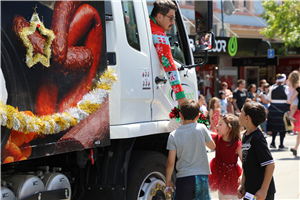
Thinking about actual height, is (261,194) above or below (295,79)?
below

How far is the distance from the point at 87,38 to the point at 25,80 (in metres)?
0.75

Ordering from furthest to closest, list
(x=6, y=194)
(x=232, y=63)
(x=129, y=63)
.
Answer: (x=232, y=63) < (x=129, y=63) < (x=6, y=194)

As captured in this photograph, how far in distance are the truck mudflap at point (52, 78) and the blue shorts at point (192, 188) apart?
2.75 feet

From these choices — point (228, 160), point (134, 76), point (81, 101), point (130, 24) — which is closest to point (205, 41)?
point (130, 24)

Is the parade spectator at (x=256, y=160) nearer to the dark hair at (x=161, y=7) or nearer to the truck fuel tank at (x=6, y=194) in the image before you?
the dark hair at (x=161, y=7)

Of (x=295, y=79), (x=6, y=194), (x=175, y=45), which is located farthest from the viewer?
(x=295, y=79)

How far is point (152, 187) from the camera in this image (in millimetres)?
3584

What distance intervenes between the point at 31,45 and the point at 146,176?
176 cm

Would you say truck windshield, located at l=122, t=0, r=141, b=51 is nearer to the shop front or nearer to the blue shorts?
the blue shorts

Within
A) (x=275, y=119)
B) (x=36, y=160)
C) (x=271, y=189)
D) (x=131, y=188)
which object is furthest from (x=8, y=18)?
(x=275, y=119)

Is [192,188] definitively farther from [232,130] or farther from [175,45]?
[175,45]

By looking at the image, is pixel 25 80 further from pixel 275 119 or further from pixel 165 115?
pixel 275 119

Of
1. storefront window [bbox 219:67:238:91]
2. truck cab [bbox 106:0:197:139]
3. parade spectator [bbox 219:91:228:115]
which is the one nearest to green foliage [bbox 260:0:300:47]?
storefront window [bbox 219:67:238:91]

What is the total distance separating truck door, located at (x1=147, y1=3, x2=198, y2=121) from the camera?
381 cm
